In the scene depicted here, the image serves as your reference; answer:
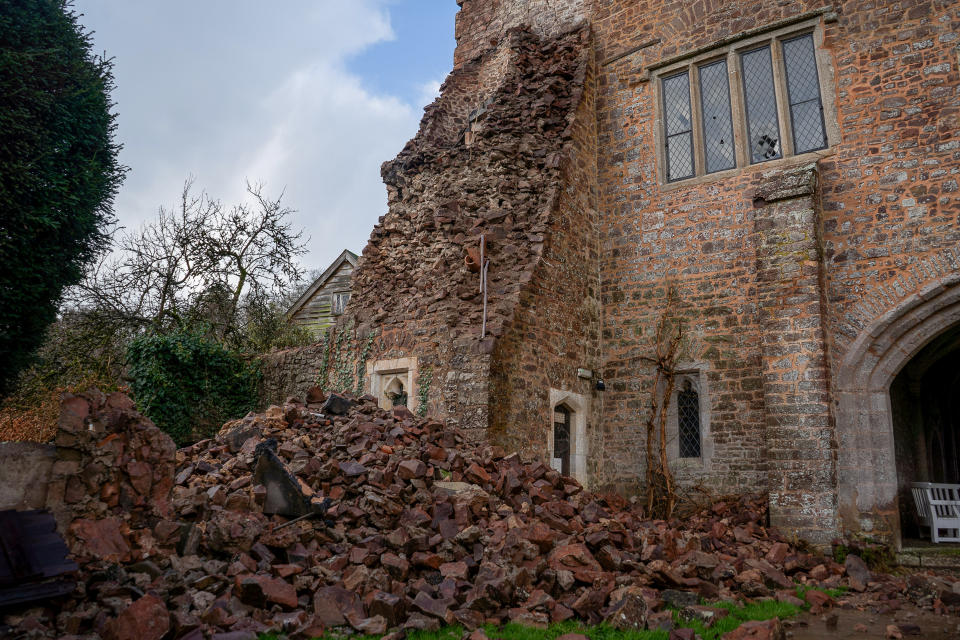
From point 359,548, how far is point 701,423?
259 inches

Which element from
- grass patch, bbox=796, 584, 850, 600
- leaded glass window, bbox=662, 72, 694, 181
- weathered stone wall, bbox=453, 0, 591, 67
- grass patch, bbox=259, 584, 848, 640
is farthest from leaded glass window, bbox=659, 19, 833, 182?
grass patch, bbox=259, 584, 848, 640

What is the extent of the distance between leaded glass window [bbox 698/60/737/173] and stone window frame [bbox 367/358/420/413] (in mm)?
5974

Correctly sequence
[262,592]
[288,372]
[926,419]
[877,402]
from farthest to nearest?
1. [288,372]
2. [926,419]
3. [877,402]
4. [262,592]

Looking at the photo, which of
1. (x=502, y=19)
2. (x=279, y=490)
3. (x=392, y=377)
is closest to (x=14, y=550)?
(x=279, y=490)

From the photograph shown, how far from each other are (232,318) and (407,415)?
1136 cm

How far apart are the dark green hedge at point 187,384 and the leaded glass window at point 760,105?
1148 cm

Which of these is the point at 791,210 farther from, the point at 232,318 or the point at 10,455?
the point at 232,318

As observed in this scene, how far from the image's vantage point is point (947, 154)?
9367 millimetres

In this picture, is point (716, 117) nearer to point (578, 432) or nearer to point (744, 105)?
A: point (744, 105)


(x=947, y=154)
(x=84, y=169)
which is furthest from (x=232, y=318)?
(x=947, y=154)

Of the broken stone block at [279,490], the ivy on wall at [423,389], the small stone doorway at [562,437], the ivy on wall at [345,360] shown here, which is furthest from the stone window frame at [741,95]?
the broken stone block at [279,490]

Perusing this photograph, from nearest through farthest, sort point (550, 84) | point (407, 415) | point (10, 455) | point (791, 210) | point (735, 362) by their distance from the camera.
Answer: point (10, 455), point (407, 415), point (791, 210), point (735, 362), point (550, 84)

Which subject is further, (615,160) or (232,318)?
(232,318)

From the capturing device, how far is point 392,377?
1093 cm
